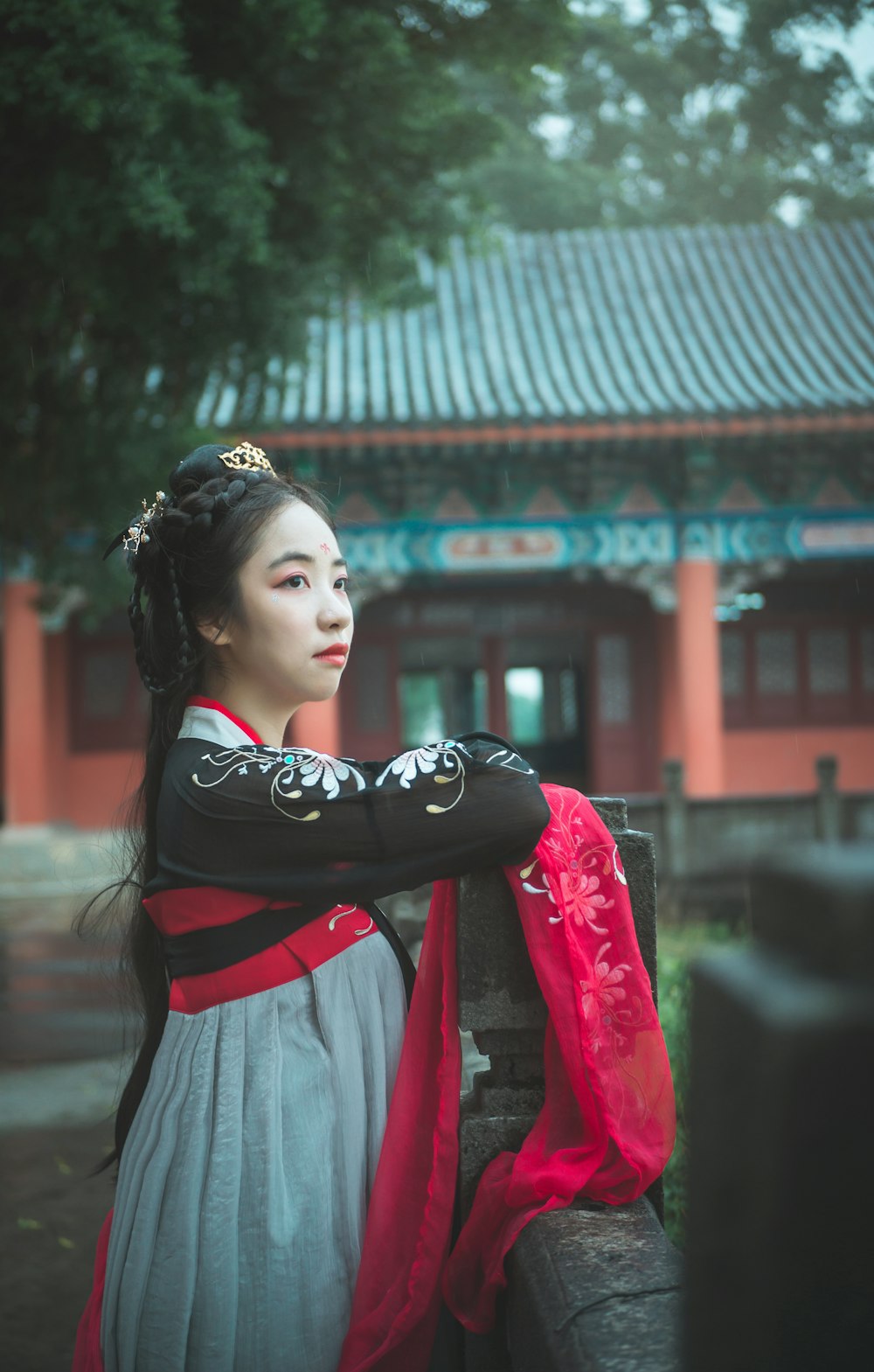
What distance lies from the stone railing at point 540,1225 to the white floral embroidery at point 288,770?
198 mm

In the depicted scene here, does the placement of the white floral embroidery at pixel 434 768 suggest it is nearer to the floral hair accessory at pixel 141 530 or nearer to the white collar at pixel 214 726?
the white collar at pixel 214 726

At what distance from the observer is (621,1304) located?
1.05 meters

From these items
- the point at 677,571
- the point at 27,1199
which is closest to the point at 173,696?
the point at 27,1199

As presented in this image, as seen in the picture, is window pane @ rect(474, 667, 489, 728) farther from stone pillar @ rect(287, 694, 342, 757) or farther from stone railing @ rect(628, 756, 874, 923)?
stone railing @ rect(628, 756, 874, 923)

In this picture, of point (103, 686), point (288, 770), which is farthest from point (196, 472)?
point (103, 686)

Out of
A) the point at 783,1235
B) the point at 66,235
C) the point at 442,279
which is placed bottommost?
the point at 783,1235

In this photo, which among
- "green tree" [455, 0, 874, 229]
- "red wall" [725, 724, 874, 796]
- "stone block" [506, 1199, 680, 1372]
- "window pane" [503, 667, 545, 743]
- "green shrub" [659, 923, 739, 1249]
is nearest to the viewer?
"stone block" [506, 1199, 680, 1372]

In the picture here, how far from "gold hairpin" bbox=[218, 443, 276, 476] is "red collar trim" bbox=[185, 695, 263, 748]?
31cm

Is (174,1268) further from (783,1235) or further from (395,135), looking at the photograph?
(395,135)

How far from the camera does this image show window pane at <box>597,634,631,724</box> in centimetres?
1125

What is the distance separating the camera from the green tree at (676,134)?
1859 cm

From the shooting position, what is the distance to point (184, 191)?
4.61 m

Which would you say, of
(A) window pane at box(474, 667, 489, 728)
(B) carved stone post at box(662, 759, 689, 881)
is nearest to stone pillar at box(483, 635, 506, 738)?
(A) window pane at box(474, 667, 489, 728)

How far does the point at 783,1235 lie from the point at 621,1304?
524 mm
